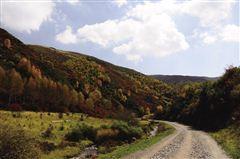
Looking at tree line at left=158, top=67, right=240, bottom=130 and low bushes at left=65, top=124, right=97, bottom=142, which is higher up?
tree line at left=158, top=67, right=240, bottom=130

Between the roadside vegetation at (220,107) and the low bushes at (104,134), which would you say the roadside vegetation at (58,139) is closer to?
the low bushes at (104,134)

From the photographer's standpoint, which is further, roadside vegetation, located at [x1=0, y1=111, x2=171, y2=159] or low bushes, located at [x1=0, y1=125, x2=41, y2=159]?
roadside vegetation, located at [x1=0, y1=111, x2=171, y2=159]

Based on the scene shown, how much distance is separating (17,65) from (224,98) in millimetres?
64424

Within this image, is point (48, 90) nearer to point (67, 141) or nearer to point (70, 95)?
point (70, 95)

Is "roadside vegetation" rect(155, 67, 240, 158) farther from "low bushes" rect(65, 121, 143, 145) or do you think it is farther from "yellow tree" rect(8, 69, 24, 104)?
"yellow tree" rect(8, 69, 24, 104)

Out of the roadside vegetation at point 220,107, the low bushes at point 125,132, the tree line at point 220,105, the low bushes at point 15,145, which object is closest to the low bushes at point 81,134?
the low bushes at point 125,132

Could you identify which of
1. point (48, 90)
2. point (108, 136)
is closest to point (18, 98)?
point (48, 90)

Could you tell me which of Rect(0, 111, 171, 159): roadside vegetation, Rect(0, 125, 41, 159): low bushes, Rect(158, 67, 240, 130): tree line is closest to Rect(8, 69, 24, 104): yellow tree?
Rect(0, 111, 171, 159): roadside vegetation

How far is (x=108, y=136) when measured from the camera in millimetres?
58719

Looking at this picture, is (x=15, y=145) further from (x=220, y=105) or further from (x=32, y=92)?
(x=32, y=92)

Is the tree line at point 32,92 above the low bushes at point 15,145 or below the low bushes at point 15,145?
above

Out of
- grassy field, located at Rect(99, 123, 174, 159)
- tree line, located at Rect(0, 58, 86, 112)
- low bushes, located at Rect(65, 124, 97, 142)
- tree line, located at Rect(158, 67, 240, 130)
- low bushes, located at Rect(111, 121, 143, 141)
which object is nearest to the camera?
grassy field, located at Rect(99, 123, 174, 159)

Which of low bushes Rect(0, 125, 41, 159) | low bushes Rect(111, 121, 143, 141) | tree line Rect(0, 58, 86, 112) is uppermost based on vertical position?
tree line Rect(0, 58, 86, 112)

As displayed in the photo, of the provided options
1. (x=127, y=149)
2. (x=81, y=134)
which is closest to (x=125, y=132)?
(x=81, y=134)
